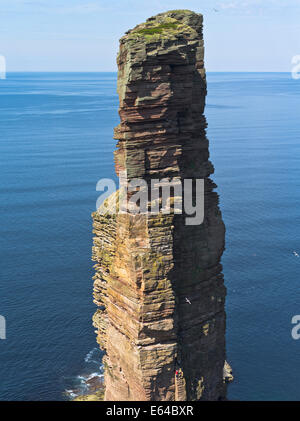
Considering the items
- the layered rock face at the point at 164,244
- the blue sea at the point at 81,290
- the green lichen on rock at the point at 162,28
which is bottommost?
the blue sea at the point at 81,290

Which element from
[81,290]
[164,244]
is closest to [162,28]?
[164,244]

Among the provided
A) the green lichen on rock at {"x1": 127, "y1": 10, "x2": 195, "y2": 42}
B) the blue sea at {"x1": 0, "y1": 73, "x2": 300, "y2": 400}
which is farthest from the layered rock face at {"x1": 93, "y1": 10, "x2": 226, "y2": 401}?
the blue sea at {"x1": 0, "y1": 73, "x2": 300, "y2": 400}

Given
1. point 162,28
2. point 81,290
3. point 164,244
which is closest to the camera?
point 162,28

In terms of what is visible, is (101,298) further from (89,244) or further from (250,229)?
(250,229)

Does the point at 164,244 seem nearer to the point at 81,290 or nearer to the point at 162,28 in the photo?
the point at 162,28

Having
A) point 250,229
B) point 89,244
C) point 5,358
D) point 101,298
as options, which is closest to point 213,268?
point 101,298

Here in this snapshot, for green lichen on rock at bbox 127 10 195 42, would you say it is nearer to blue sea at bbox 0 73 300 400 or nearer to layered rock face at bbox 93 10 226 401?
layered rock face at bbox 93 10 226 401

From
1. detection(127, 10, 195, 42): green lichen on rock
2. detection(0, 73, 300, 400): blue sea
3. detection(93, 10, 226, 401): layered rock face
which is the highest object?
detection(127, 10, 195, 42): green lichen on rock

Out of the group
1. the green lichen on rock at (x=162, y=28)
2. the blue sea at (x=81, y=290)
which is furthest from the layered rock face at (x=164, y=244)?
the blue sea at (x=81, y=290)

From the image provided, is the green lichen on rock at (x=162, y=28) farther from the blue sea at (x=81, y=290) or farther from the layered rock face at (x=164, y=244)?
the blue sea at (x=81, y=290)
